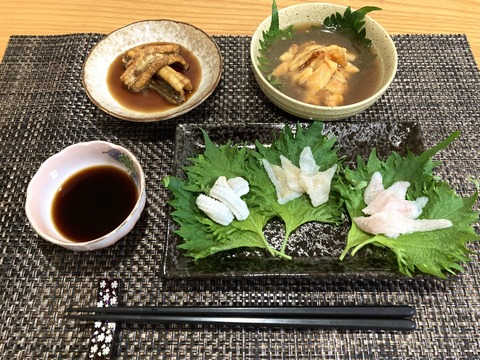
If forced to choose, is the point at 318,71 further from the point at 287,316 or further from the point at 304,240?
the point at 287,316

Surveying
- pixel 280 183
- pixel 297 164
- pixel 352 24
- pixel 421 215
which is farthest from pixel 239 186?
pixel 352 24

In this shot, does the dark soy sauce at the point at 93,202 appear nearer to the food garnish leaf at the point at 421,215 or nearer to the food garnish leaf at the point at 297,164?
the food garnish leaf at the point at 297,164

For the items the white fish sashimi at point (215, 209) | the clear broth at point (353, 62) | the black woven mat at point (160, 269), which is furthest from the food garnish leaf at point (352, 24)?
the white fish sashimi at point (215, 209)

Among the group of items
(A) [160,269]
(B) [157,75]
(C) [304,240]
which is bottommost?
(A) [160,269]

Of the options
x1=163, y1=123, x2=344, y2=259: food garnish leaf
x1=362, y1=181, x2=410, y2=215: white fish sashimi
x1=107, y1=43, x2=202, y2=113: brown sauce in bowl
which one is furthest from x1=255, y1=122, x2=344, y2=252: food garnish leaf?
x1=107, y1=43, x2=202, y2=113: brown sauce in bowl

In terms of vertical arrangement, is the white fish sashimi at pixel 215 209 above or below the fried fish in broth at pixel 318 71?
below

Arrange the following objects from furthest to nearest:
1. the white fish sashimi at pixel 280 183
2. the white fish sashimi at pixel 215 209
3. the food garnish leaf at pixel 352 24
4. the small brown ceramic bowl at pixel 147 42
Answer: the food garnish leaf at pixel 352 24 → the small brown ceramic bowl at pixel 147 42 → the white fish sashimi at pixel 280 183 → the white fish sashimi at pixel 215 209

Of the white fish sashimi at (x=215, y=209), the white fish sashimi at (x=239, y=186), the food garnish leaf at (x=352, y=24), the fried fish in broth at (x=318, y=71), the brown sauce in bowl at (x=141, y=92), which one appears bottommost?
the white fish sashimi at (x=215, y=209)
